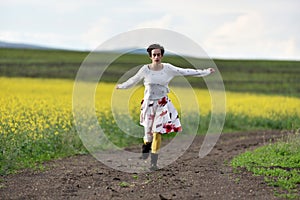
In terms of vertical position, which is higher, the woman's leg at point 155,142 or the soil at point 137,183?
the woman's leg at point 155,142

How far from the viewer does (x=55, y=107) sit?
1579cm

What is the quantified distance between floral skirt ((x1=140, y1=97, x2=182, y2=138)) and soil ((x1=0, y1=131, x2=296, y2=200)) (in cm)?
73

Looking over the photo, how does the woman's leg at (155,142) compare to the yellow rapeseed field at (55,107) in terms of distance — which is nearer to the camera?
the woman's leg at (155,142)

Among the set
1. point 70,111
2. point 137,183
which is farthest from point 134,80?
point 70,111

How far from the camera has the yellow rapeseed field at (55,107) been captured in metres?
12.9

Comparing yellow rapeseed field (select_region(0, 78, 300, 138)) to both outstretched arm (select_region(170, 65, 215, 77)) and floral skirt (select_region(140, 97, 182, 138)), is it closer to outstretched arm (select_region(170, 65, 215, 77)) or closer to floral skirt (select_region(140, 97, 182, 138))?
floral skirt (select_region(140, 97, 182, 138))

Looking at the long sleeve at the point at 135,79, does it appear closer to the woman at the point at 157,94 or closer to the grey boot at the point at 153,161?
the woman at the point at 157,94

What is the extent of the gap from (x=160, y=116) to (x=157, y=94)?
0.39m

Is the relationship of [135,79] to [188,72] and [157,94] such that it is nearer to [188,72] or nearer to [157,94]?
[157,94]

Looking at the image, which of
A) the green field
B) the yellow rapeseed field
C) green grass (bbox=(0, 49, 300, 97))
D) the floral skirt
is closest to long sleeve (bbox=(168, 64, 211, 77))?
the floral skirt

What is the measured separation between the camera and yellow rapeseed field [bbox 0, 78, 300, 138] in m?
12.9

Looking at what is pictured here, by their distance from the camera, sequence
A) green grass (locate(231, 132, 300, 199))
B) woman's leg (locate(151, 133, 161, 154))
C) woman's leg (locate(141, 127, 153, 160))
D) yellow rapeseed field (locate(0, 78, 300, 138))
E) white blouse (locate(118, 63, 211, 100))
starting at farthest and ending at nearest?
yellow rapeseed field (locate(0, 78, 300, 138))
woman's leg (locate(141, 127, 153, 160))
woman's leg (locate(151, 133, 161, 154))
white blouse (locate(118, 63, 211, 100))
green grass (locate(231, 132, 300, 199))

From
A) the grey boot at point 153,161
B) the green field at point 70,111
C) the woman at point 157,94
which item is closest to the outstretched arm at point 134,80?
the woman at point 157,94

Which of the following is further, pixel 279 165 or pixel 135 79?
pixel 135 79
